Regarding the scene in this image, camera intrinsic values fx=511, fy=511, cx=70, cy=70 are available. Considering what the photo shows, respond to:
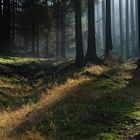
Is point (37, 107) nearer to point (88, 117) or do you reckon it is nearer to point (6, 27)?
point (88, 117)

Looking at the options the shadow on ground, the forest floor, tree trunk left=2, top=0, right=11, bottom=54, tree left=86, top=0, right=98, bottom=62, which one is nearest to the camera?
the forest floor

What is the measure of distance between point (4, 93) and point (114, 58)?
10.4 metres

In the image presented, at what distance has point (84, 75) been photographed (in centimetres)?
1878

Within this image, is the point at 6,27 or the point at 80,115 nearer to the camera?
the point at 80,115

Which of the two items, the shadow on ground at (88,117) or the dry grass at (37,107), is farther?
the shadow on ground at (88,117)

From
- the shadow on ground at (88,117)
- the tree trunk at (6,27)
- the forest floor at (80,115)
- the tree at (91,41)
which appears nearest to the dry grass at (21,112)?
the forest floor at (80,115)

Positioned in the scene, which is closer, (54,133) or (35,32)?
(54,133)

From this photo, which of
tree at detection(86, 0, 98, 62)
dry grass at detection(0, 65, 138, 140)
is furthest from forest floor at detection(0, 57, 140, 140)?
tree at detection(86, 0, 98, 62)

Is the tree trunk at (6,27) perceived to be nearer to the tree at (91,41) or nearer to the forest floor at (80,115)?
the tree at (91,41)

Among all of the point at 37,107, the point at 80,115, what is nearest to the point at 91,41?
the point at 37,107

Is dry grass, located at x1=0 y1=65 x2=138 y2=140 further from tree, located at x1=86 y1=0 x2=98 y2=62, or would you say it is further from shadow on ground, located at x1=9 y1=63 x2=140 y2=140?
tree, located at x1=86 y1=0 x2=98 y2=62

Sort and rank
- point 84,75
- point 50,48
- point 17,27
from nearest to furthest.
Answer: point 84,75 < point 17,27 < point 50,48

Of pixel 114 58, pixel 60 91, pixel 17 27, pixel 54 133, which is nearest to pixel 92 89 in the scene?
pixel 60 91

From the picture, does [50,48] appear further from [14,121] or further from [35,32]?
[14,121]
